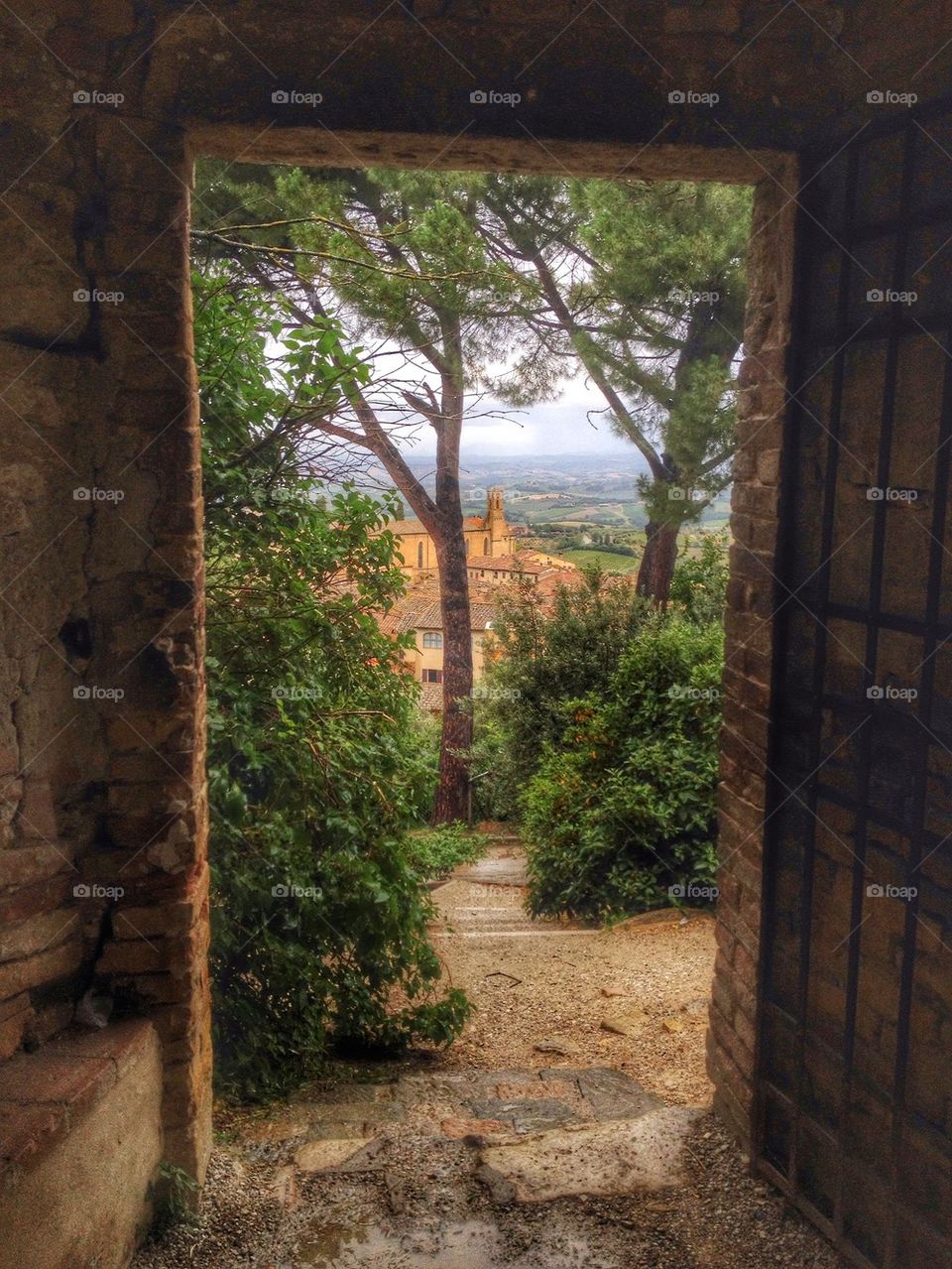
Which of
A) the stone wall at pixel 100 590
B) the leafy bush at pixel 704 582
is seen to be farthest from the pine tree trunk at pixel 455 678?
the stone wall at pixel 100 590

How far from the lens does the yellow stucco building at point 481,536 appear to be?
13.1 m

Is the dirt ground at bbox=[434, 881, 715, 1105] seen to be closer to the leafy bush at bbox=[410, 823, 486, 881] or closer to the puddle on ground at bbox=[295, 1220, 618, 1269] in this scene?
the puddle on ground at bbox=[295, 1220, 618, 1269]

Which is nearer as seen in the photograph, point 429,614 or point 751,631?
point 751,631

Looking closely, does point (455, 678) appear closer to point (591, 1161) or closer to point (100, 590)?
point (591, 1161)

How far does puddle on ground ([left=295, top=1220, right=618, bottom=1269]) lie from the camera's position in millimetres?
2586

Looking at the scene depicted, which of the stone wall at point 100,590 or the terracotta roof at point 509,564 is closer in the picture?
the stone wall at point 100,590

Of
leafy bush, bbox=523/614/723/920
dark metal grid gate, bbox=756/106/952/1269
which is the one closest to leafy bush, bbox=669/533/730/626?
leafy bush, bbox=523/614/723/920

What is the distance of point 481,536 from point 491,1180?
472 inches

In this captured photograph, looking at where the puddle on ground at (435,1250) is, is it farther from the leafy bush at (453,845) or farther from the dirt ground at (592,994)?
the leafy bush at (453,845)

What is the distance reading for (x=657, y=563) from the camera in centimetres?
1073

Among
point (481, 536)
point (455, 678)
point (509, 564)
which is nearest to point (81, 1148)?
point (455, 678)

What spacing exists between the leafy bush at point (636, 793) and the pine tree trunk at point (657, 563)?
3.22 m

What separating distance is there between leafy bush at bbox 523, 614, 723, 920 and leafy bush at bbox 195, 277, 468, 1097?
2.72 metres

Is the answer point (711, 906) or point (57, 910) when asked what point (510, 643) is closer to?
point (711, 906)
